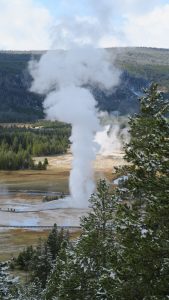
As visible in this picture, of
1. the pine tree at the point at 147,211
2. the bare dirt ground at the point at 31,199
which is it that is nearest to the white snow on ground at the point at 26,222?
the bare dirt ground at the point at 31,199

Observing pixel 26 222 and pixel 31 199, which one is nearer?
pixel 26 222

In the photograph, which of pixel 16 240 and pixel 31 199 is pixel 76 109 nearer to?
pixel 31 199

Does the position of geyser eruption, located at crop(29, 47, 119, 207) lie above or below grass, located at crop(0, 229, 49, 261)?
above

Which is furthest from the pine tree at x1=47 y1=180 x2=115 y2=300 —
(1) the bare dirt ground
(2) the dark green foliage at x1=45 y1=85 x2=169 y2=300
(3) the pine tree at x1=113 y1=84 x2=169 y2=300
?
(1) the bare dirt ground

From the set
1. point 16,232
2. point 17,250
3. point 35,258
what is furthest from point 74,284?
point 16,232

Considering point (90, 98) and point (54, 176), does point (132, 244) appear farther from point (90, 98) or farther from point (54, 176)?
point (54, 176)

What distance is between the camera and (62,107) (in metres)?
126

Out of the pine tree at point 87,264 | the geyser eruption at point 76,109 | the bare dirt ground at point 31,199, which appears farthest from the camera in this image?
the geyser eruption at point 76,109

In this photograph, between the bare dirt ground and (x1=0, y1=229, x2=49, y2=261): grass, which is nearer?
(x1=0, y1=229, x2=49, y2=261): grass

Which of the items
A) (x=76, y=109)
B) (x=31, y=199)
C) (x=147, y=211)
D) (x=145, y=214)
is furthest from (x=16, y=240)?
(x=147, y=211)

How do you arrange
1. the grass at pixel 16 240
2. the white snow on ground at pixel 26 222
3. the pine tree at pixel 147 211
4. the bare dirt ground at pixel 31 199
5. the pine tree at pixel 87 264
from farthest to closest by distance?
the white snow on ground at pixel 26 222, the bare dirt ground at pixel 31 199, the grass at pixel 16 240, the pine tree at pixel 87 264, the pine tree at pixel 147 211

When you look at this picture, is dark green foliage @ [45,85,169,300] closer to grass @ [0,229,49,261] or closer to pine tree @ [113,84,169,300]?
pine tree @ [113,84,169,300]

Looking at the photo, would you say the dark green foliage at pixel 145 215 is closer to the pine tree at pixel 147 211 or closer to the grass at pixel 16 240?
the pine tree at pixel 147 211

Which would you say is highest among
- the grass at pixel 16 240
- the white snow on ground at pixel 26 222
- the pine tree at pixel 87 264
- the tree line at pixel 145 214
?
the tree line at pixel 145 214
